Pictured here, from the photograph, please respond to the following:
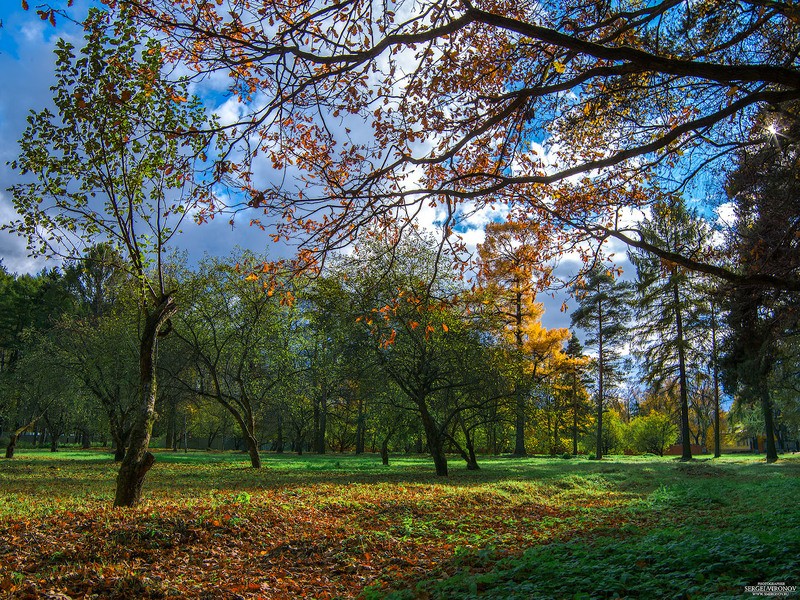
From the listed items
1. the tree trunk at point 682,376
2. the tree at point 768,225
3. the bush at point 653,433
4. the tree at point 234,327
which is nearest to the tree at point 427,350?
the tree at point 234,327

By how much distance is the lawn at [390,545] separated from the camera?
505 centimetres

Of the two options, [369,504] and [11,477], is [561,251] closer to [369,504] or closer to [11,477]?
[369,504]

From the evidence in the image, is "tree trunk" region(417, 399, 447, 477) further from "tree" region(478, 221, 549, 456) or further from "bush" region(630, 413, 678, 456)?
"bush" region(630, 413, 678, 456)

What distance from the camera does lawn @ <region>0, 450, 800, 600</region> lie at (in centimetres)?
505

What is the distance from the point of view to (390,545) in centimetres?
788

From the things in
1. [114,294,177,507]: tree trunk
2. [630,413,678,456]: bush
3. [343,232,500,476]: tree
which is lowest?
[630,413,678,456]: bush

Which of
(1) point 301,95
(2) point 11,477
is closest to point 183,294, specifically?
(2) point 11,477

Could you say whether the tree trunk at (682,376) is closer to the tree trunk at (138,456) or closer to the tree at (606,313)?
the tree at (606,313)

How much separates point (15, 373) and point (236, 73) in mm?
32222

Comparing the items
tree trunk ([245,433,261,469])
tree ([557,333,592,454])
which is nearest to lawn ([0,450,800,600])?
tree trunk ([245,433,261,469])

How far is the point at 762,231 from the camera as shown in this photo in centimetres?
1109

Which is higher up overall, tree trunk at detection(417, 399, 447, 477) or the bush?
tree trunk at detection(417, 399, 447, 477)

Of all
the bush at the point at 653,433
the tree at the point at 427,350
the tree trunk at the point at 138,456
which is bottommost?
→ the bush at the point at 653,433

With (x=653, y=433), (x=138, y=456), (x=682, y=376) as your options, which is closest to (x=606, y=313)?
(x=682, y=376)
